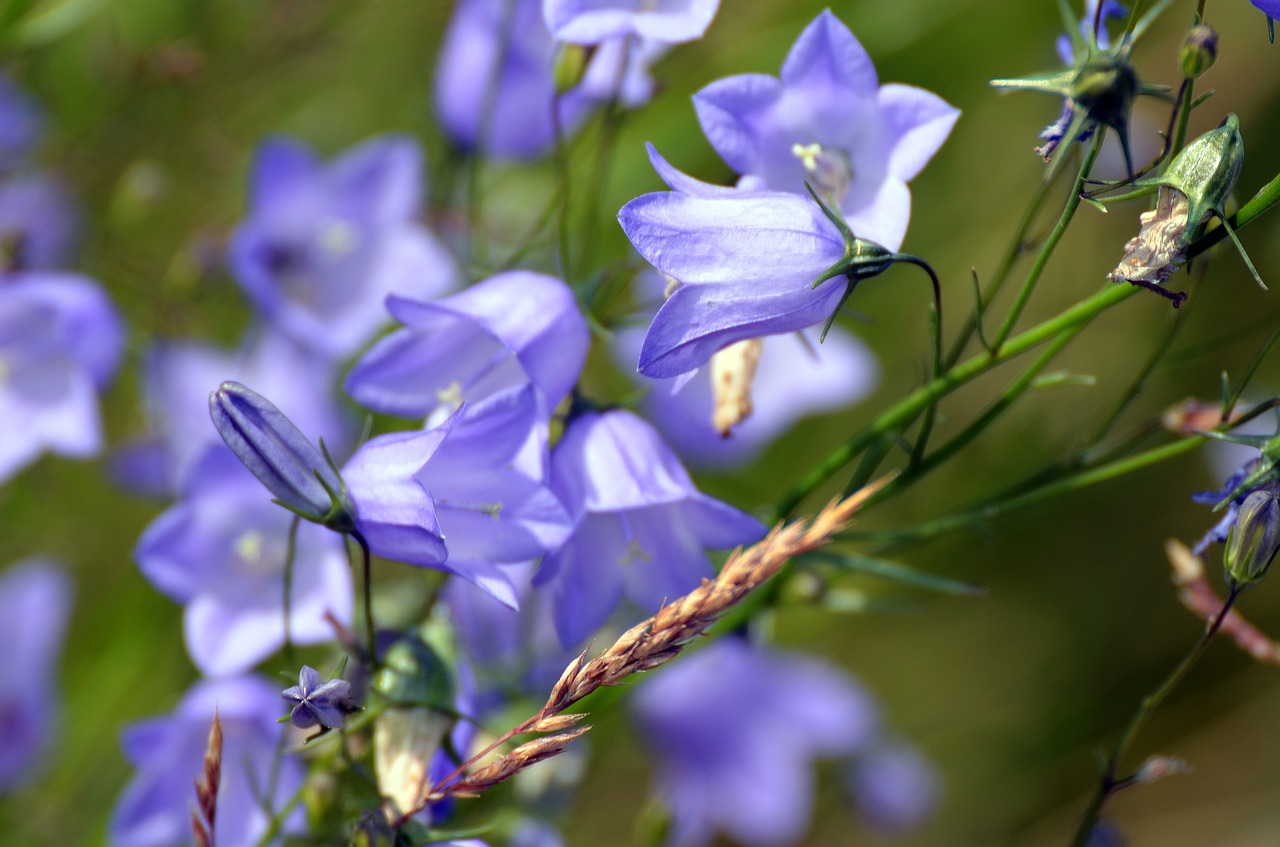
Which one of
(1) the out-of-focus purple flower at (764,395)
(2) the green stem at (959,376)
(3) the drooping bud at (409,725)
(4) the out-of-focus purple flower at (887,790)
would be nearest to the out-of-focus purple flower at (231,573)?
(3) the drooping bud at (409,725)

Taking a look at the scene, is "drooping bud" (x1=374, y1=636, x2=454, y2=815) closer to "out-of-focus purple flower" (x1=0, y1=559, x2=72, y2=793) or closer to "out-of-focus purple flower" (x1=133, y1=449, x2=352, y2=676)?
"out-of-focus purple flower" (x1=133, y1=449, x2=352, y2=676)

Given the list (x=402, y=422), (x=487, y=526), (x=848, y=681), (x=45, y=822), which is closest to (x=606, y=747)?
(x=848, y=681)

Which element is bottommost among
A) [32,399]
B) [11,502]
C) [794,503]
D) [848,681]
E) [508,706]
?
[848,681]

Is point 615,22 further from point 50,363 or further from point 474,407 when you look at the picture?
point 50,363

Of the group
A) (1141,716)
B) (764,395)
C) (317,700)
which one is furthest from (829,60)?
(764,395)

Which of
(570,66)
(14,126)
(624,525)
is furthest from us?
(14,126)

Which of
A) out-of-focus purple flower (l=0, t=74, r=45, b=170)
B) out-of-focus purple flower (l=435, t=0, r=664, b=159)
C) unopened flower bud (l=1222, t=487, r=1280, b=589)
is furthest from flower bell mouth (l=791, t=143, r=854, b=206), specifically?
out-of-focus purple flower (l=0, t=74, r=45, b=170)

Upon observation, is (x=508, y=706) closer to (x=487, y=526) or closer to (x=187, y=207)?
(x=487, y=526)
